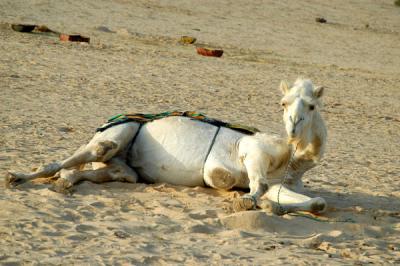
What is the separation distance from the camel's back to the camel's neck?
3.06ft

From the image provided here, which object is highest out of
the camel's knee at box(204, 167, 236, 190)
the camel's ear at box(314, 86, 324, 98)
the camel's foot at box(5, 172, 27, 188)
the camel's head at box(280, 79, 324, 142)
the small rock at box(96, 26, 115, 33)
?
the camel's ear at box(314, 86, 324, 98)

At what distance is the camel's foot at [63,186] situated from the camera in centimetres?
788

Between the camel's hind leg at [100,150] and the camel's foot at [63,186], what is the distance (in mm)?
285

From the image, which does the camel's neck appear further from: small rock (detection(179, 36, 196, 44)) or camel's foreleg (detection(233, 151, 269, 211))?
small rock (detection(179, 36, 196, 44))

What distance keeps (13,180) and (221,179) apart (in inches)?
79.5

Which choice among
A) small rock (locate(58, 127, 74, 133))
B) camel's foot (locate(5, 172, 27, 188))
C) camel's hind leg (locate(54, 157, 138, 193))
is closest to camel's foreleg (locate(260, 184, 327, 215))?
camel's hind leg (locate(54, 157, 138, 193))

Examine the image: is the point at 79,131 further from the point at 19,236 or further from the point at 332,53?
the point at 332,53

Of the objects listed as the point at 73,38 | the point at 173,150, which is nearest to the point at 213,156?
the point at 173,150

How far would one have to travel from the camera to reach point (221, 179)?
27.2 ft

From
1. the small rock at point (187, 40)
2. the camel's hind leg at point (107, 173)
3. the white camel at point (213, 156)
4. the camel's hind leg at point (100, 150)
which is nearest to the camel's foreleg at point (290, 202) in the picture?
the white camel at point (213, 156)

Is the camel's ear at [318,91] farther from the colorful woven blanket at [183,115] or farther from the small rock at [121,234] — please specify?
the small rock at [121,234]

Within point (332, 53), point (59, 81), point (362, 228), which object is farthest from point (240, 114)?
point (332, 53)

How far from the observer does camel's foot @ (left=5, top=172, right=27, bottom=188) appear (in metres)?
7.87

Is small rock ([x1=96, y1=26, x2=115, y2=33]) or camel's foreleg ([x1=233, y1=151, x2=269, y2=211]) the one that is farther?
small rock ([x1=96, y1=26, x2=115, y2=33])
